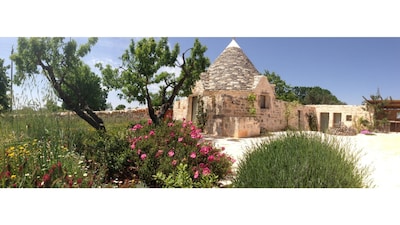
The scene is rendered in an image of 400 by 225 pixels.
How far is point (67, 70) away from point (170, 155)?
11.7 ft

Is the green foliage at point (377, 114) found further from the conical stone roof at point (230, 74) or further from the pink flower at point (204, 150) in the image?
the pink flower at point (204, 150)

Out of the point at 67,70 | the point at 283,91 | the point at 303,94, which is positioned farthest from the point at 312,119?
the point at 67,70

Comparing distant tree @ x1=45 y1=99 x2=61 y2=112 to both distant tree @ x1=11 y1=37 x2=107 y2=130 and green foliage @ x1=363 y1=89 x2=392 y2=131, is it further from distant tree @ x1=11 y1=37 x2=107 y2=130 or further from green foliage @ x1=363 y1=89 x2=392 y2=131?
green foliage @ x1=363 y1=89 x2=392 y2=131

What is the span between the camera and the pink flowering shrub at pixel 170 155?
3.60m

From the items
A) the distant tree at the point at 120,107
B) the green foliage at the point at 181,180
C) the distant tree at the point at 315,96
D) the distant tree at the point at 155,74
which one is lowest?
the green foliage at the point at 181,180

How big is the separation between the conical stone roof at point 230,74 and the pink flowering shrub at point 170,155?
4302 mm

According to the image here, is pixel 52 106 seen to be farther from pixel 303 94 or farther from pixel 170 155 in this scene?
pixel 303 94

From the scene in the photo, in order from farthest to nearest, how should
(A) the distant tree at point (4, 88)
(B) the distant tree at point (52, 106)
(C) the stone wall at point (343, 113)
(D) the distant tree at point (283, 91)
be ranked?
(D) the distant tree at point (283, 91) → (C) the stone wall at point (343, 113) → (B) the distant tree at point (52, 106) → (A) the distant tree at point (4, 88)

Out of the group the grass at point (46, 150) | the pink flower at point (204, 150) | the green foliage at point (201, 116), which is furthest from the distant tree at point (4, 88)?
the green foliage at point (201, 116)
